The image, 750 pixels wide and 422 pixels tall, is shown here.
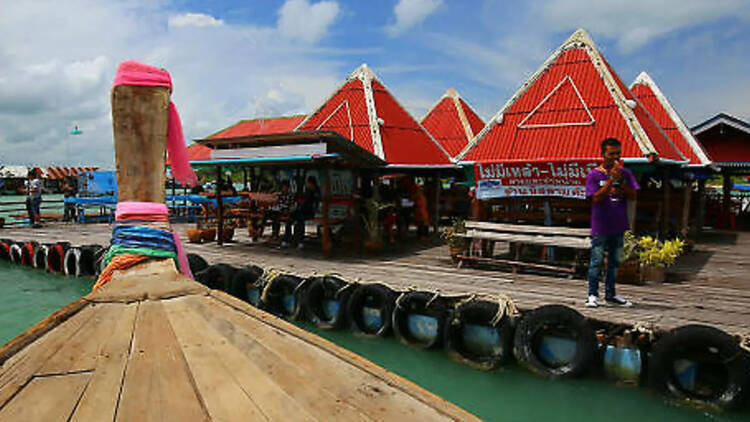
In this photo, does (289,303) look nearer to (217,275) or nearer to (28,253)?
(217,275)

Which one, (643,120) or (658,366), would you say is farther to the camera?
(643,120)

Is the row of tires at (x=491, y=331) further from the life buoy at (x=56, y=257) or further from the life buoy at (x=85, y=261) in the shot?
the life buoy at (x=56, y=257)

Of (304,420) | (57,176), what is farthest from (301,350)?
(57,176)

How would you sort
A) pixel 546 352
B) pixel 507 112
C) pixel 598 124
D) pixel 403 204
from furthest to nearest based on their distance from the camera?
1. pixel 403 204
2. pixel 507 112
3. pixel 598 124
4. pixel 546 352

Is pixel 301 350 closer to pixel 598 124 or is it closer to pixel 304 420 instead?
pixel 304 420

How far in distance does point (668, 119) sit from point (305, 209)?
11.6 meters

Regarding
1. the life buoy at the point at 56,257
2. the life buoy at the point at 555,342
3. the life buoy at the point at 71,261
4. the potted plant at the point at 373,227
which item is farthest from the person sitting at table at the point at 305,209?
the life buoy at the point at 555,342

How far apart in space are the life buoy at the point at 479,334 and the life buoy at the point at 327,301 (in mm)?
1867

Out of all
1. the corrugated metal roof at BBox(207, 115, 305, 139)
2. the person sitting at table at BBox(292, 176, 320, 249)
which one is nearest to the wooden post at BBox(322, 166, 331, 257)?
the person sitting at table at BBox(292, 176, 320, 249)

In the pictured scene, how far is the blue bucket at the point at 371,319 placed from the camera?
311 inches

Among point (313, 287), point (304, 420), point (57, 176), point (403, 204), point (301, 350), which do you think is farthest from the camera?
point (57, 176)

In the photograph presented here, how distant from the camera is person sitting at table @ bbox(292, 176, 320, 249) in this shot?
1236cm

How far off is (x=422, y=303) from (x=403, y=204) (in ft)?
23.6

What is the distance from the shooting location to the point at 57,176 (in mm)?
49625
